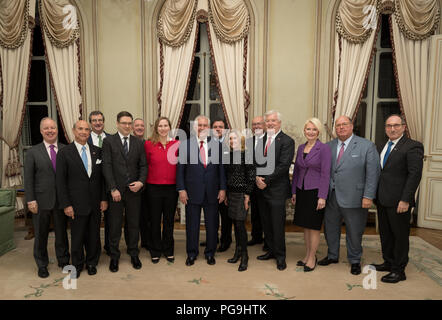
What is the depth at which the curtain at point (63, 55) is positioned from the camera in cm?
464

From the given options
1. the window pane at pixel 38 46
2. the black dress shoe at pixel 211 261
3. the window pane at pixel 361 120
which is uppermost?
the window pane at pixel 38 46

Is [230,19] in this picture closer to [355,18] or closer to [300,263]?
[355,18]

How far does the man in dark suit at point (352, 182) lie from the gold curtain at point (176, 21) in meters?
2.85

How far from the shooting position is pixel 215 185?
2.92 m

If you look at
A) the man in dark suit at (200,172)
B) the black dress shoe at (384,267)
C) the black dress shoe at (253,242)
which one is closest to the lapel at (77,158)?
the man in dark suit at (200,172)

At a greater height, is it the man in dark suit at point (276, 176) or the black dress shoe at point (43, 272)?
the man in dark suit at point (276, 176)

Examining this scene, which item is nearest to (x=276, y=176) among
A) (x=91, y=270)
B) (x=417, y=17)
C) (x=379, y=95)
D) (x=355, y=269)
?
(x=355, y=269)

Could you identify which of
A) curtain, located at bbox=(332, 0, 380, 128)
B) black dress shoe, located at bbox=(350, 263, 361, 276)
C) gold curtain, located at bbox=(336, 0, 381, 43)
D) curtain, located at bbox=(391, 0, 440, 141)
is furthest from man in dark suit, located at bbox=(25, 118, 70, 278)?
curtain, located at bbox=(391, 0, 440, 141)

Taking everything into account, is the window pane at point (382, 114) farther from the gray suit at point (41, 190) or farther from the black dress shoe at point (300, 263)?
the gray suit at point (41, 190)

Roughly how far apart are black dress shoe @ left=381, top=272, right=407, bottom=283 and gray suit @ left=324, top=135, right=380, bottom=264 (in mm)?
265

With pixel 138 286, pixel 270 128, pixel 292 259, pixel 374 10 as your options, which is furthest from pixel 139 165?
pixel 374 10

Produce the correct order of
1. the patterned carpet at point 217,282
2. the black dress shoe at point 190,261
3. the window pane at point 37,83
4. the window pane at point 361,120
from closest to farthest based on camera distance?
1. the patterned carpet at point 217,282
2. the black dress shoe at point 190,261
3. the window pane at point 361,120
4. the window pane at point 37,83

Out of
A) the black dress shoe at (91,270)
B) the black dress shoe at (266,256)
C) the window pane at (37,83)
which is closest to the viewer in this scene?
the black dress shoe at (91,270)
